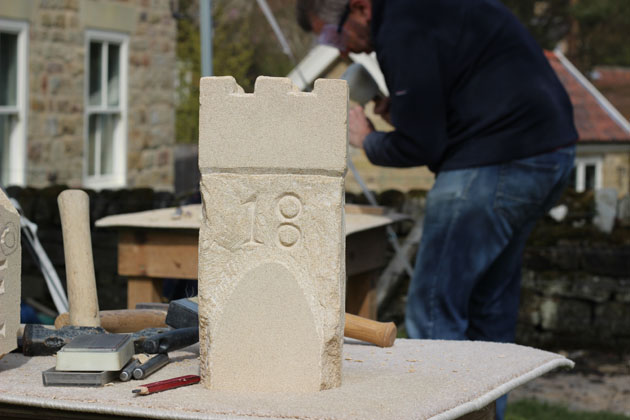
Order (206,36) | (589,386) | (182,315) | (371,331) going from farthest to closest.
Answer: (589,386)
(206,36)
(371,331)
(182,315)

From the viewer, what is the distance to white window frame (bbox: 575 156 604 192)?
1385 centimetres

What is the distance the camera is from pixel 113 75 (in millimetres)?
8891

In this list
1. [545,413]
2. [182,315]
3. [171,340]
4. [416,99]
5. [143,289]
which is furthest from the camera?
[545,413]

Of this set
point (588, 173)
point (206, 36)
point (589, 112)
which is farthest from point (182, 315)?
point (589, 112)

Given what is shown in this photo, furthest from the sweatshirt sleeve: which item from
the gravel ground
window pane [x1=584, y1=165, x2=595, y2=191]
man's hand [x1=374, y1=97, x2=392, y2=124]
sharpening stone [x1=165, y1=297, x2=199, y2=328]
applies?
window pane [x1=584, y1=165, x2=595, y2=191]

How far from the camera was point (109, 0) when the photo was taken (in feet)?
28.2

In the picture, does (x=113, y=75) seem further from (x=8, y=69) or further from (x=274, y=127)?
(x=274, y=127)

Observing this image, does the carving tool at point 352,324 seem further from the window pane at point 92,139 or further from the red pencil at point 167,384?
the window pane at point 92,139

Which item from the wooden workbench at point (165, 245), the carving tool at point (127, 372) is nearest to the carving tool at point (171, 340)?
the carving tool at point (127, 372)

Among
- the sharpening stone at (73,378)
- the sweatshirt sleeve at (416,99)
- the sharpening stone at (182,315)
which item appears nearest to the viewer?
the sharpening stone at (73,378)

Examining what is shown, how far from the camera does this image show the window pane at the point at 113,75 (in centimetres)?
888

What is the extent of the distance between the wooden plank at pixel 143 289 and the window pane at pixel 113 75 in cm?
522

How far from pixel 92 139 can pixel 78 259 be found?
6434 mm

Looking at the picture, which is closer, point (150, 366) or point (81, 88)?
point (150, 366)
